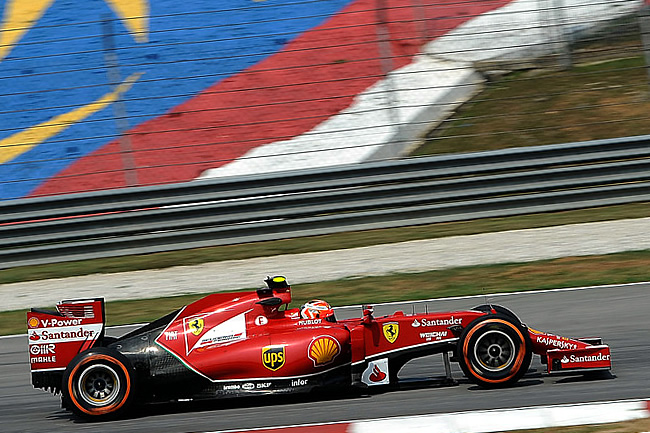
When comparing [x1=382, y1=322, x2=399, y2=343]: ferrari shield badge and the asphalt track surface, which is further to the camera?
[x1=382, y1=322, x2=399, y2=343]: ferrari shield badge

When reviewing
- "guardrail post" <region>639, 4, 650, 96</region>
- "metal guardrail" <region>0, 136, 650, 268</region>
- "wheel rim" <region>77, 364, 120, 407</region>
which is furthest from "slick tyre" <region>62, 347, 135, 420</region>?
"guardrail post" <region>639, 4, 650, 96</region>

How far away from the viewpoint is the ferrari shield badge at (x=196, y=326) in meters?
5.96

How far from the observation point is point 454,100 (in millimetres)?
13539

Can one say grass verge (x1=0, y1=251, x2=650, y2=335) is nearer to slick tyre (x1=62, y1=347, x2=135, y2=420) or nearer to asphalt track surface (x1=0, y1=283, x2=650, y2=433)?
asphalt track surface (x1=0, y1=283, x2=650, y2=433)

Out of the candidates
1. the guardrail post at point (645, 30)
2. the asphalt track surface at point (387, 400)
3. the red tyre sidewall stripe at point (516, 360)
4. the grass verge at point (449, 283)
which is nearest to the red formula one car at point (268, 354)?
the red tyre sidewall stripe at point (516, 360)

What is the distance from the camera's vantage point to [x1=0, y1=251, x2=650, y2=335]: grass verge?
894 cm

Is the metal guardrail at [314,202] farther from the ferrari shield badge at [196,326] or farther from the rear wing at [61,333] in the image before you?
the ferrari shield badge at [196,326]

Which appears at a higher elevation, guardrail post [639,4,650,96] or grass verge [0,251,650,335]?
guardrail post [639,4,650,96]

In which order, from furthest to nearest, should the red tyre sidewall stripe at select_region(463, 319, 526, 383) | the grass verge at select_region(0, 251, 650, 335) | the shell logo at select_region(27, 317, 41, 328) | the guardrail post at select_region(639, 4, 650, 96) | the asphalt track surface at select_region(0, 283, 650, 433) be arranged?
the guardrail post at select_region(639, 4, 650, 96) < the grass verge at select_region(0, 251, 650, 335) < the shell logo at select_region(27, 317, 41, 328) < the red tyre sidewall stripe at select_region(463, 319, 526, 383) < the asphalt track surface at select_region(0, 283, 650, 433)

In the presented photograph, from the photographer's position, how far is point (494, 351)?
19.0 ft

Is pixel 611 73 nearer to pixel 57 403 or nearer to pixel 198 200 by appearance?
pixel 198 200

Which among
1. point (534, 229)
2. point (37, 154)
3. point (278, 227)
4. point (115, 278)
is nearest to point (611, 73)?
point (534, 229)

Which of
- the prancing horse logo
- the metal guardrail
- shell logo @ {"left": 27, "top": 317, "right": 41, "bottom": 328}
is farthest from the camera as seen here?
the metal guardrail

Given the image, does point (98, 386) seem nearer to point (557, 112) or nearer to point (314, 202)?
point (314, 202)
